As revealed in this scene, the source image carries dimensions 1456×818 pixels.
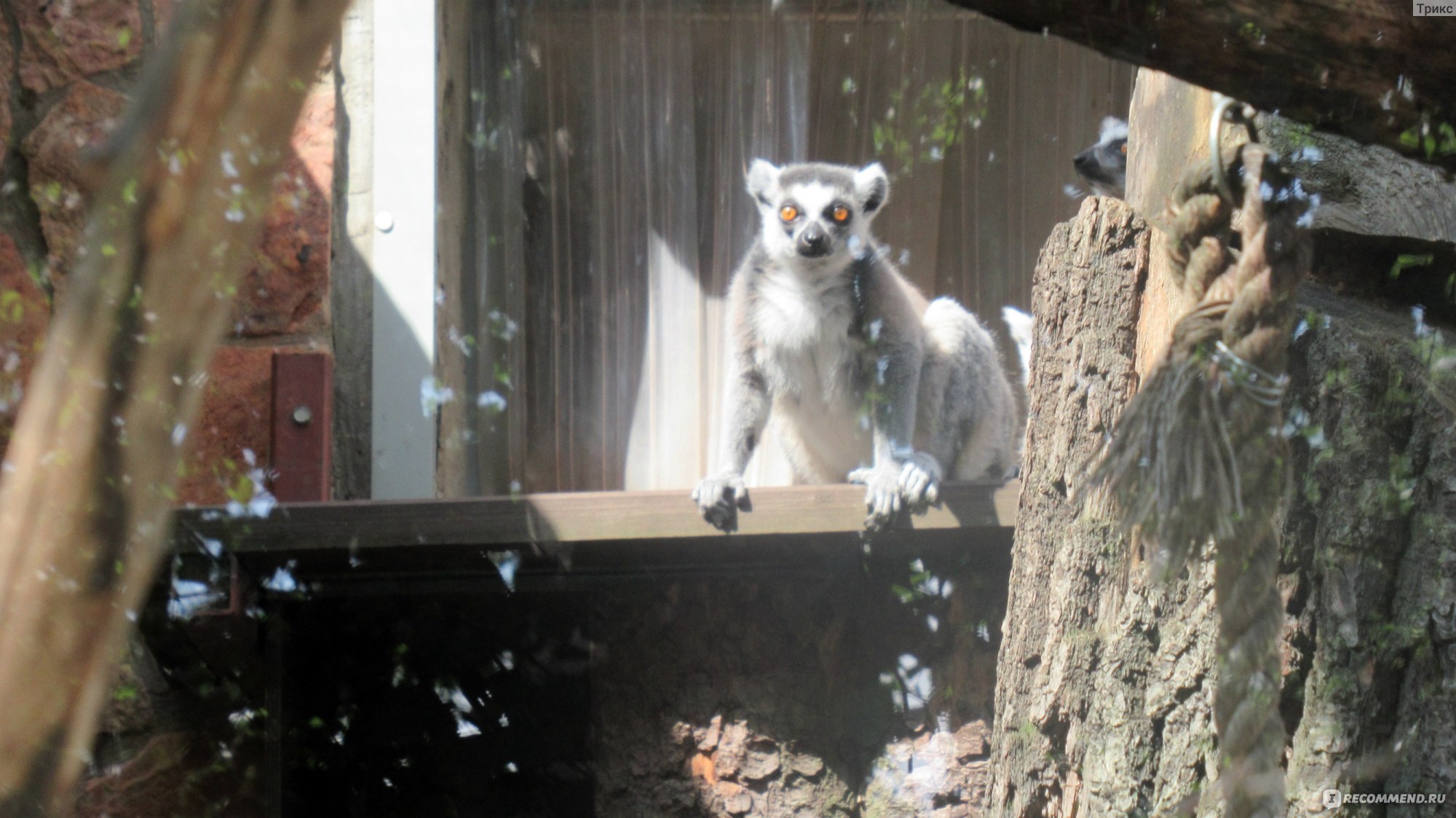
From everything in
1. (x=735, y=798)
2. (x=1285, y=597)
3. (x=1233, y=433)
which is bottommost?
(x=735, y=798)

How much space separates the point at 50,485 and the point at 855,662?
171 centimetres

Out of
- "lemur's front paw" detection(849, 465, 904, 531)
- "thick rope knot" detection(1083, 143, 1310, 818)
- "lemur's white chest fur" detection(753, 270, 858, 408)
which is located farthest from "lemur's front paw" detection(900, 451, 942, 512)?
"thick rope knot" detection(1083, 143, 1310, 818)

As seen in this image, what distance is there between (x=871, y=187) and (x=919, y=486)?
26.4 inches

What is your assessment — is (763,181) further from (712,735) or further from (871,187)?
(712,735)

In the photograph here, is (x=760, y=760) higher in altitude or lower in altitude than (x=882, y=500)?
lower

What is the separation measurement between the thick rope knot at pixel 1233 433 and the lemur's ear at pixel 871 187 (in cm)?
144

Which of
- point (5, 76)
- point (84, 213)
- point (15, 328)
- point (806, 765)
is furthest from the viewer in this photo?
point (806, 765)

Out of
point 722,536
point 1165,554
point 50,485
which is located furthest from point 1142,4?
point 722,536

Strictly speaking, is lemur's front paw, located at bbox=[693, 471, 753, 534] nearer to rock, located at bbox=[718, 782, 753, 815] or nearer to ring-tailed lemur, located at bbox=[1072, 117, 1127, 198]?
rock, located at bbox=[718, 782, 753, 815]

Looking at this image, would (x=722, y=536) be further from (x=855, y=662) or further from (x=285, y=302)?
(x=285, y=302)

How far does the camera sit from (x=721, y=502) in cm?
203

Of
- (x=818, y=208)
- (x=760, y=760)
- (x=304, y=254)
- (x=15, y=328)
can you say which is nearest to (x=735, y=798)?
(x=760, y=760)

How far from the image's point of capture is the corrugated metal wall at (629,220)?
2.30m

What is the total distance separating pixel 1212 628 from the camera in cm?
110
